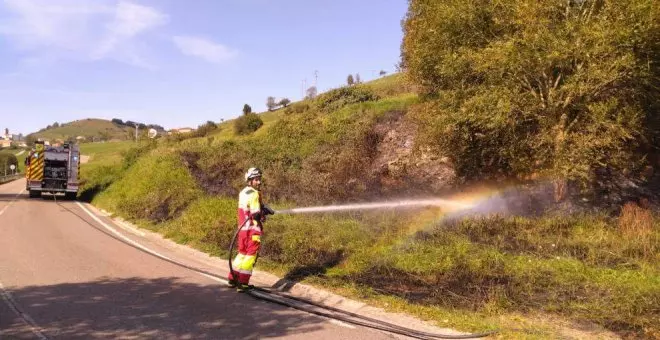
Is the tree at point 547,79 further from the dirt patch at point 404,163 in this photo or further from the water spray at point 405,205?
the dirt patch at point 404,163

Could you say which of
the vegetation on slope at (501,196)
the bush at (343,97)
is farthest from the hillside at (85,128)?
the vegetation on slope at (501,196)

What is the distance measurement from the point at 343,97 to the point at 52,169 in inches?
647

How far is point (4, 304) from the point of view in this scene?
615 cm

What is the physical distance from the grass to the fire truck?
8.88 meters

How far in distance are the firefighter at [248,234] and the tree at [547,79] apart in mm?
6388

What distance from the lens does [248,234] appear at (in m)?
7.28

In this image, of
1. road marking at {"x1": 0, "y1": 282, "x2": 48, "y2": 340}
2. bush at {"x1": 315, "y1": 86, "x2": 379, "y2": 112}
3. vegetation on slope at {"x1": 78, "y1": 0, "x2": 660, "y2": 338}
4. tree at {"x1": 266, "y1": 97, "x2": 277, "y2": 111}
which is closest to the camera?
road marking at {"x1": 0, "y1": 282, "x2": 48, "y2": 340}

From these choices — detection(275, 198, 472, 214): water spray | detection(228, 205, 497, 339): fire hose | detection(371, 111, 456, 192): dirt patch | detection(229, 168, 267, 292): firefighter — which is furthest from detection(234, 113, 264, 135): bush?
detection(228, 205, 497, 339): fire hose

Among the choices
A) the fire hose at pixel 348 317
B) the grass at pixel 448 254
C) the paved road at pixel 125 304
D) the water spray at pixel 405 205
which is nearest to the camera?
the paved road at pixel 125 304

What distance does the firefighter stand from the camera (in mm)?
7105

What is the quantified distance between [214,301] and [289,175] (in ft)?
40.3

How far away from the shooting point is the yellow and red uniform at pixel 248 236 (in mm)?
7105

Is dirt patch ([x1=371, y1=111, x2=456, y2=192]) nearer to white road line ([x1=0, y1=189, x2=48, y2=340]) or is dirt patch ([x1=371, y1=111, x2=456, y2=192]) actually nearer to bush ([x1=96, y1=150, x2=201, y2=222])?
bush ([x1=96, y1=150, x2=201, y2=222])

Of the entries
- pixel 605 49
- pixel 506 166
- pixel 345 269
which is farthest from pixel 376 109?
pixel 345 269
